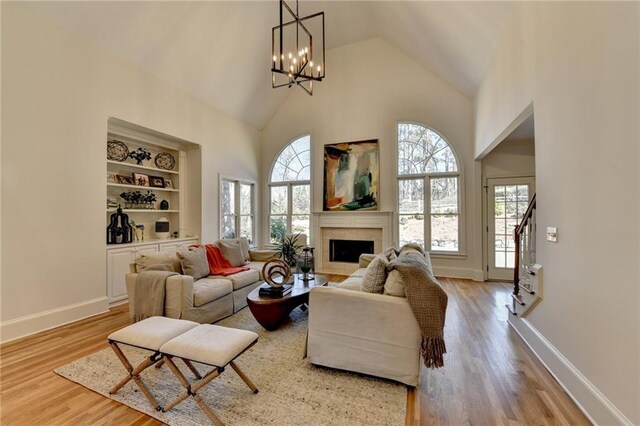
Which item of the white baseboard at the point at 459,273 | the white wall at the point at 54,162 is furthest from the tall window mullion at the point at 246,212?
the white baseboard at the point at 459,273

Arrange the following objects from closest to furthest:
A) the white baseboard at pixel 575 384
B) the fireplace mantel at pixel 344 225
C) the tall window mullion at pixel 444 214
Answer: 1. the white baseboard at pixel 575 384
2. the tall window mullion at pixel 444 214
3. the fireplace mantel at pixel 344 225

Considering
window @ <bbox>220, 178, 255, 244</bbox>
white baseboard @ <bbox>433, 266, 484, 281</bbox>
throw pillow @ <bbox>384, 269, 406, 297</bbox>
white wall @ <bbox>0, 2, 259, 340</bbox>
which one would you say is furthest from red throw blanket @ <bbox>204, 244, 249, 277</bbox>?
white baseboard @ <bbox>433, 266, 484, 281</bbox>

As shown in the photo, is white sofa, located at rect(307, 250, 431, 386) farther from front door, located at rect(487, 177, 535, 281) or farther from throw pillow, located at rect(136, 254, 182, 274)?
front door, located at rect(487, 177, 535, 281)

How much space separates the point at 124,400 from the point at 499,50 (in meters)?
5.23

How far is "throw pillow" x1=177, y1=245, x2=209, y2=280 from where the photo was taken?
3561 mm

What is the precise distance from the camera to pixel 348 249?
6.36m

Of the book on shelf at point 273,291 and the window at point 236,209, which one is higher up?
the window at point 236,209

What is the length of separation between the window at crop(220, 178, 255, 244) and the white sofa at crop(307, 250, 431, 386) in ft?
14.0

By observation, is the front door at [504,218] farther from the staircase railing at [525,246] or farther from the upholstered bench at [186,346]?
the upholstered bench at [186,346]

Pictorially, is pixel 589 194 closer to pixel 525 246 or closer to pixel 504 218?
pixel 525 246

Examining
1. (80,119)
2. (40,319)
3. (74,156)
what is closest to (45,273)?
(40,319)

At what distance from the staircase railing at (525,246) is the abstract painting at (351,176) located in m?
2.97

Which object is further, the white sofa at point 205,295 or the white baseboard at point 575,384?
the white sofa at point 205,295

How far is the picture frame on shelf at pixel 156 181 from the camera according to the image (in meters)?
5.05
